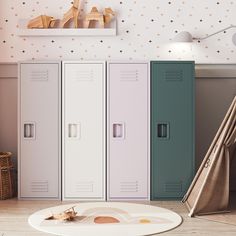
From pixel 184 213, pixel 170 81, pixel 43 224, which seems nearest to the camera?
pixel 43 224

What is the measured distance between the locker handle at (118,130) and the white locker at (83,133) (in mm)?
94

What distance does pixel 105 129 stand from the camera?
383cm

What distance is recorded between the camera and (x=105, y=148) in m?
3.83

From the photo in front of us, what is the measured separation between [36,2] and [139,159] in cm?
172

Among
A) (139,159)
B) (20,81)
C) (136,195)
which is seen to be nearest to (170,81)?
(139,159)

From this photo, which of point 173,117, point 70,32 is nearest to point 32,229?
point 173,117

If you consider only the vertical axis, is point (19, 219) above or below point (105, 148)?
below

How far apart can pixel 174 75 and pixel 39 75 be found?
3.74ft

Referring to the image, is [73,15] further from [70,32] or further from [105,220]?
[105,220]

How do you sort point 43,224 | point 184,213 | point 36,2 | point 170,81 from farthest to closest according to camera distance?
1. point 36,2
2. point 170,81
3. point 184,213
4. point 43,224

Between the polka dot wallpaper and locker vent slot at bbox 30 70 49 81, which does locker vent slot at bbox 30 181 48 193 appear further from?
the polka dot wallpaper

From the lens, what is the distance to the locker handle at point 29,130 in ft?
12.6

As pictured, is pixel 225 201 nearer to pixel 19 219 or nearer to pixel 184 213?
pixel 184 213

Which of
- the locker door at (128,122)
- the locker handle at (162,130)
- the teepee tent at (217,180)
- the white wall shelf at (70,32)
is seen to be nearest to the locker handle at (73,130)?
the locker door at (128,122)
